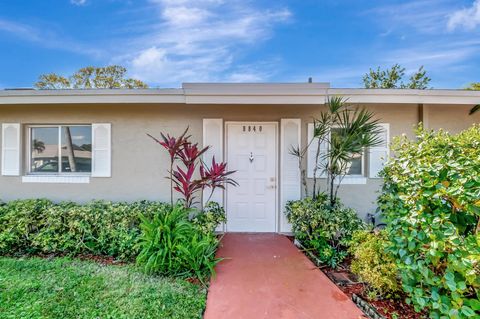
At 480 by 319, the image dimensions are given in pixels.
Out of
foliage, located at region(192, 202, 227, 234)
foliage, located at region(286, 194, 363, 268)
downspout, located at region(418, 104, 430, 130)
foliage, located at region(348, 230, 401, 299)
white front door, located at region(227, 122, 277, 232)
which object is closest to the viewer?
foliage, located at region(348, 230, 401, 299)

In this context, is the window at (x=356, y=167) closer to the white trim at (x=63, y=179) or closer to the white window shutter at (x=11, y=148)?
the white trim at (x=63, y=179)

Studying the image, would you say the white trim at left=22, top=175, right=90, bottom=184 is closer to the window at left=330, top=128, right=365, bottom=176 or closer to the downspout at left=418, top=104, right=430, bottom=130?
the window at left=330, top=128, right=365, bottom=176

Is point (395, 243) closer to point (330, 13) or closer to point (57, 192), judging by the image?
point (57, 192)

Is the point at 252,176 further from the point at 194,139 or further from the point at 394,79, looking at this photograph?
the point at 394,79

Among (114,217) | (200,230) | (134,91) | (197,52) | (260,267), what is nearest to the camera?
(260,267)

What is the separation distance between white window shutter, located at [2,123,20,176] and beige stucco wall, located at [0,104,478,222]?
→ 0.60ft

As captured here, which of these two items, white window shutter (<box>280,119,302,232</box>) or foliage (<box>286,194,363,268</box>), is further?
white window shutter (<box>280,119,302,232</box>)

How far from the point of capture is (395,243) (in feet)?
7.38

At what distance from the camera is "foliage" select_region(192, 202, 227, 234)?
12.4 ft

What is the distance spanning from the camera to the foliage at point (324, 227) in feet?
11.9

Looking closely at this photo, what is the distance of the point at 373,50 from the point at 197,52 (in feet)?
19.6

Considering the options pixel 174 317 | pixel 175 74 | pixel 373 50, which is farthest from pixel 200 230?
pixel 373 50

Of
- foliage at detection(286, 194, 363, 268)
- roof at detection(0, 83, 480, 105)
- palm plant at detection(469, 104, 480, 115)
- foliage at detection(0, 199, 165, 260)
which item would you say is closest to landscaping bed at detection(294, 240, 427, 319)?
foliage at detection(286, 194, 363, 268)

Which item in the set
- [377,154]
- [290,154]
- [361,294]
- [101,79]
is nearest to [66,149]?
[290,154]
